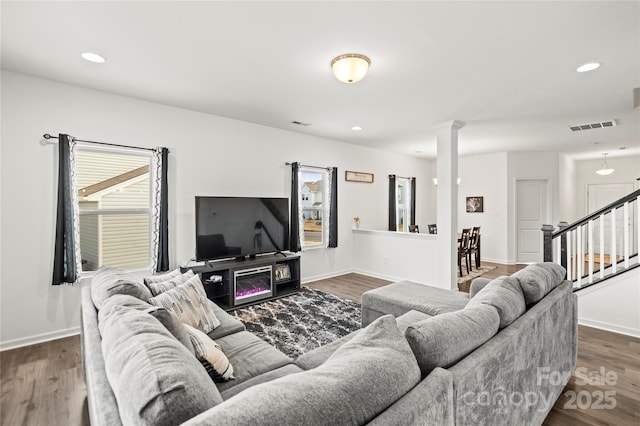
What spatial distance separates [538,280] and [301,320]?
2495 millimetres

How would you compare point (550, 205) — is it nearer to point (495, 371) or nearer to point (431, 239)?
point (431, 239)

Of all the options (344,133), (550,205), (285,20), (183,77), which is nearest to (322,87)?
(285,20)

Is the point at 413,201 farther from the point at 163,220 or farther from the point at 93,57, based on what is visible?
the point at 93,57

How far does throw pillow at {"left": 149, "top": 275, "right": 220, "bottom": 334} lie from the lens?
207 cm

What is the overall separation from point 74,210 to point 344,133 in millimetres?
4068

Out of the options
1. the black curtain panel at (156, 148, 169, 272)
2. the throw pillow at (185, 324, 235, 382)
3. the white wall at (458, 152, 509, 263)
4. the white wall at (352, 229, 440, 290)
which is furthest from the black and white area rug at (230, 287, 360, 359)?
the white wall at (458, 152, 509, 263)

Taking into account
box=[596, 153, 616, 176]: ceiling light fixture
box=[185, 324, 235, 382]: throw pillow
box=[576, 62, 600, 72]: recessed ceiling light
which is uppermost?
box=[576, 62, 600, 72]: recessed ceiling light

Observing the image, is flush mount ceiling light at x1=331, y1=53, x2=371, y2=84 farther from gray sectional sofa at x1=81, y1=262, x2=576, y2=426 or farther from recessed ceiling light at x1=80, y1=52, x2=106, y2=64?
recessed ceiling light at x1=80, y1=52, x2=106, y2=64

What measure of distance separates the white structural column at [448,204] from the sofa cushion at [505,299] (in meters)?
2.79

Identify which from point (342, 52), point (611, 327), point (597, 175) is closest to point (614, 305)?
point (611, 327)

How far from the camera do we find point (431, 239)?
5.23 metres

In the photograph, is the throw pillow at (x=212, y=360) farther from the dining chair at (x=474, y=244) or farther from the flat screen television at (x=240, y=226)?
the dining chair at (x=474, y=244)

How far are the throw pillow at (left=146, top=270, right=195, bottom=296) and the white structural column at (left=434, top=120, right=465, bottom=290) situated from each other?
377cm

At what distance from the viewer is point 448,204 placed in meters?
4.66
